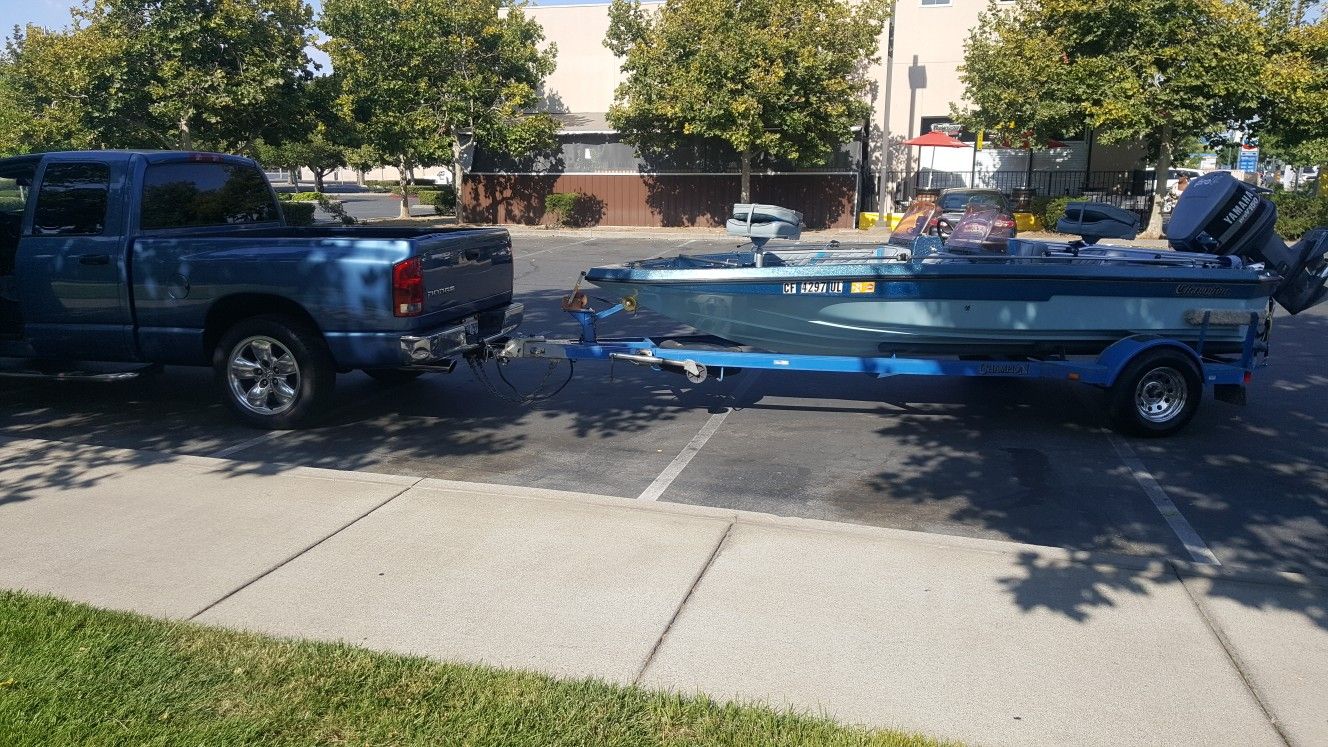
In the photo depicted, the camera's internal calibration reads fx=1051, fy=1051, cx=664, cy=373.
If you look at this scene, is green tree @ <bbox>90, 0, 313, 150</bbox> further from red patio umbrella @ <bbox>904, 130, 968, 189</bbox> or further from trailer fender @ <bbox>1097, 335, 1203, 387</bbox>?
trailer fender @ <bbox>1097, 335, 1203, 387</bbox>

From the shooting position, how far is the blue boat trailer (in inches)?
297

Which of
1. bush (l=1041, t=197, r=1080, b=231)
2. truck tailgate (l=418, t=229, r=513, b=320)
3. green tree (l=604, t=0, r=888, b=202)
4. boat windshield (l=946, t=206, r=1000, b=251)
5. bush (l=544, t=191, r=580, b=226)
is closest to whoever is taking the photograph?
truck tailgate (l=418, t=229, r=513, b=320)

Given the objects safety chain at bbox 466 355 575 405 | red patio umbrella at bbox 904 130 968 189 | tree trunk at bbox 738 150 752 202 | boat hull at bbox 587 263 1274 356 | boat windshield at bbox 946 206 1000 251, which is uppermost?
red patio umbrella at bbox 904 130 968 189

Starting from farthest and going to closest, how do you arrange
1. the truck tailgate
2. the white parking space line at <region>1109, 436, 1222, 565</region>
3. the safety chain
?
1. the safety chain
2. the truck tailgate
3. the white parking space line at <region>1109, 436, 1222, 565</region>

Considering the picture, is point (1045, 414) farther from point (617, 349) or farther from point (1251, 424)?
point (617, 349)

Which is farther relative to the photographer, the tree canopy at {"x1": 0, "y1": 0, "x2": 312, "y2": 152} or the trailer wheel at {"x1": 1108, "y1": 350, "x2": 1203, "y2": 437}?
the tree canopy at {"x1": 0, "y1": 0, "x2": 312, "y2": 152}

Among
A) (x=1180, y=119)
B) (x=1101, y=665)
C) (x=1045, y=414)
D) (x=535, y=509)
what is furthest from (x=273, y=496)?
(x=1180, y=119)

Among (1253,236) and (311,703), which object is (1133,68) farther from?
(311,703)

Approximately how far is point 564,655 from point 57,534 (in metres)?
3.09

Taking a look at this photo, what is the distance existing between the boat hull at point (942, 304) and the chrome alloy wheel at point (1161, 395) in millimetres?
353

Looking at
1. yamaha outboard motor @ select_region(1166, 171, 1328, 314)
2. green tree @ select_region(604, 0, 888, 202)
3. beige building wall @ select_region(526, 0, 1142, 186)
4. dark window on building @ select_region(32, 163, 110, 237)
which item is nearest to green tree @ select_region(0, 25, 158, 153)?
green tree @ select_region(604, 0, 888, 202)

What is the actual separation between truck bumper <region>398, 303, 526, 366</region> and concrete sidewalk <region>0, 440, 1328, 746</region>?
1.23 metres

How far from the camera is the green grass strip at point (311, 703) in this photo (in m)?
3.62

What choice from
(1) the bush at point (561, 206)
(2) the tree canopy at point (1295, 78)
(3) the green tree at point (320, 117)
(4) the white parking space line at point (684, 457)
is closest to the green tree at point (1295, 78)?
(2) the tree canopy at point (1295, 78)
